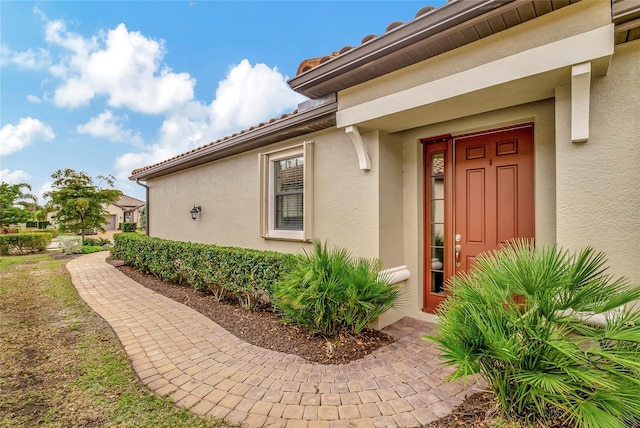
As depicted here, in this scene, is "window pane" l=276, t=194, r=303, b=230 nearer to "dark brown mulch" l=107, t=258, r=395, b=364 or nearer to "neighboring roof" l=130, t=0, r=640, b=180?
"neighboring roof" l=130, t=0, r=640, b=180

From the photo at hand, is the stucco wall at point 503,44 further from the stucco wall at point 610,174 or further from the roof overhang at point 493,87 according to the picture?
the stucco wall at point 610,174

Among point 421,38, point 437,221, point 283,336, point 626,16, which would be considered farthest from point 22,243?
point 626,16

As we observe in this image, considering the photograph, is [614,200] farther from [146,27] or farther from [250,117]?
[250,117]

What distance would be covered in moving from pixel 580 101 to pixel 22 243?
883 inches

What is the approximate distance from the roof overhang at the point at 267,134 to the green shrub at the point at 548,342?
3.51 m

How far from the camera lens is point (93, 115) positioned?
16.0 metres

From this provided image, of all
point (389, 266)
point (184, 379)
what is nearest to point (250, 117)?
point (389, 266)

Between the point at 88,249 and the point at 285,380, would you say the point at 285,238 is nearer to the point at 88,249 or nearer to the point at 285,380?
the point at 285,380

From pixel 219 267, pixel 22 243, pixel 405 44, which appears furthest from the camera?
pixel 22 243

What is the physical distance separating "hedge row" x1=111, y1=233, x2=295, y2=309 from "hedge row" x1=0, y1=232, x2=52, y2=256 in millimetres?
11503

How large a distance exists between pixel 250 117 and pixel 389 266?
12.9 meters

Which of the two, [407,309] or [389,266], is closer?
[389,266]

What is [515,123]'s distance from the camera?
3.78m

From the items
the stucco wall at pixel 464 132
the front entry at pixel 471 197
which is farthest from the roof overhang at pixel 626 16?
the front entry at pixel 471 197
